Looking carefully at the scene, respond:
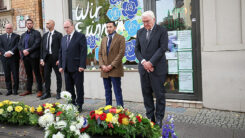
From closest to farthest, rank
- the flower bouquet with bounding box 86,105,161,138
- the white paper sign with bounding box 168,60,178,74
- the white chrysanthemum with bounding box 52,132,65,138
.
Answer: the white chrysanthemum with bounding box 52,132,65,138, the flower bouquet with bounding box 86,105,161,138, the white paper sign with bounding box 168,60,178,74

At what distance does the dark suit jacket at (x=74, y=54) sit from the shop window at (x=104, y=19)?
1.69 m

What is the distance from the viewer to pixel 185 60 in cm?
580

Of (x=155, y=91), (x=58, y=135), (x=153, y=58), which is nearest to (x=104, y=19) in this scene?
(x=153, y=58)

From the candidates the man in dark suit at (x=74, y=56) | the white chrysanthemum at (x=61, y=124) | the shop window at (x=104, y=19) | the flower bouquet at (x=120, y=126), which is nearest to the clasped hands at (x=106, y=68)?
the man in dark suit at (x=74, y=56)

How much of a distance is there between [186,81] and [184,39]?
100 cm

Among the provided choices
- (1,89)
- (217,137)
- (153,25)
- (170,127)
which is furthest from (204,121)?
(1,89)

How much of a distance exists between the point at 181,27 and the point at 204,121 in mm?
2340

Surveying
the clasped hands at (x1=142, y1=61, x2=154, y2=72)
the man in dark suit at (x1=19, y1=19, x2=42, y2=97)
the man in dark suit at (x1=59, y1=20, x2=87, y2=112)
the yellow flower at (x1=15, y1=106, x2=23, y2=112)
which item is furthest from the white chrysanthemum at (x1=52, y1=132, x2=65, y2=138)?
the man in dark suit at (x1=19, y1=19, x2=42, y2=97)

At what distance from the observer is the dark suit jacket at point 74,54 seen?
532 cm

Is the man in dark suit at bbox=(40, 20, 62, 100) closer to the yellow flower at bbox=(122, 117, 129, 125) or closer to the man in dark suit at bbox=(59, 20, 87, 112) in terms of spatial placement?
the man in dark suit at bbox=(59, 20, 87, 112)

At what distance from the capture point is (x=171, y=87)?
6.13m

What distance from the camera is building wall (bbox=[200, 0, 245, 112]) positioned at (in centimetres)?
498

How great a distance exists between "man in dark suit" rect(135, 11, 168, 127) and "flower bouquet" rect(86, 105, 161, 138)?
→ 199cm

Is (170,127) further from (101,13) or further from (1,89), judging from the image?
(1,89)
